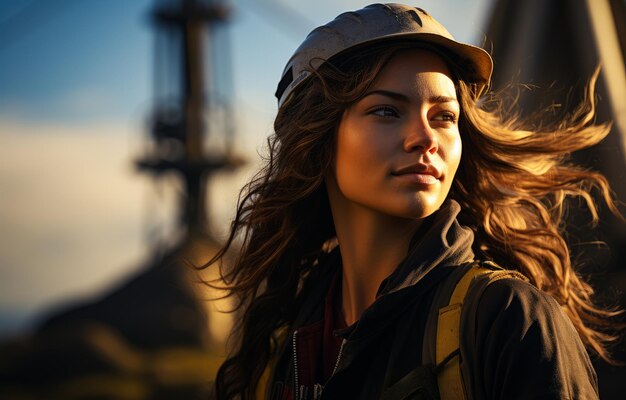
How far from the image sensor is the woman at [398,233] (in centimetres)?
206

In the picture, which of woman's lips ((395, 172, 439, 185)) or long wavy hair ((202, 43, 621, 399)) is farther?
long wavy hair ((202, 43, 621, 399))

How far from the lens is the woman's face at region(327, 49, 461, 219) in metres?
2.42

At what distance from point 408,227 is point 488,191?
0.33 meters

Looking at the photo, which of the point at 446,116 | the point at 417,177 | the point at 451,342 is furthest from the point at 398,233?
the point at 451,342

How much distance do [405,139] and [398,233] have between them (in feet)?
1.11

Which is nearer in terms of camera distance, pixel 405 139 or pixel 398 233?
pixel 405 139

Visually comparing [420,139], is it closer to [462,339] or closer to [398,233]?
[398,233]

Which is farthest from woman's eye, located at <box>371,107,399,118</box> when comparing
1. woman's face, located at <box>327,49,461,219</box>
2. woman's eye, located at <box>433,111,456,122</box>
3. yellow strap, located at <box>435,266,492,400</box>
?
yellow strap, located at <box>435,266,492,400</box>

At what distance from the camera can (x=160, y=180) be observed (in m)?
19.7

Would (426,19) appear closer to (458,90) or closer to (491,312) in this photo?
(458,90)

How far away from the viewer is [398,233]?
2625 mm

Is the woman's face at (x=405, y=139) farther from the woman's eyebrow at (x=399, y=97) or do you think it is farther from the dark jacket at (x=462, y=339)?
the dark jacket at (x=462, y=339)

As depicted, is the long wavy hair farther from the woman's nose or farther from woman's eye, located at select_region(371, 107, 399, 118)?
the woman's nose

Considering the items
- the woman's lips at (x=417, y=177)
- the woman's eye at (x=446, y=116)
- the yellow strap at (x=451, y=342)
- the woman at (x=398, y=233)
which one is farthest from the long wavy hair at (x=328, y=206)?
the yellow strap at (x=451, y=342)
